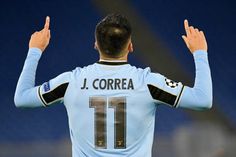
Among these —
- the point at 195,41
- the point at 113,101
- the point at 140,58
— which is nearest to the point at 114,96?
the point at 113,101

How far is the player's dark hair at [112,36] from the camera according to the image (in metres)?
1.61

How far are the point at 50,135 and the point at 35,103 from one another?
2072 mm

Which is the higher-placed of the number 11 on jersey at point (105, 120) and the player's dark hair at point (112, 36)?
the player's dark hair at point (112, 36)

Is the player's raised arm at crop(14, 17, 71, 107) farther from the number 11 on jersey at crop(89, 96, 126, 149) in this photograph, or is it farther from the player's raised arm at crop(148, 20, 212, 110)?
the player's raised arm at crop(148, 20, 212, 110)

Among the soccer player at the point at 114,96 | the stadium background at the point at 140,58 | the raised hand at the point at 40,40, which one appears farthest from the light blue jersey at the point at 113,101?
the stadium background at the point at 140,58

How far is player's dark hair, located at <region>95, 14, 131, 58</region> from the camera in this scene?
1.61m

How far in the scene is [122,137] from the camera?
1.61 meters

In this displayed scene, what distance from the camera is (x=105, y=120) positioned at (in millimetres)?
1618

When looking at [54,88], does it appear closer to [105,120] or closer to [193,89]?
[105,120]

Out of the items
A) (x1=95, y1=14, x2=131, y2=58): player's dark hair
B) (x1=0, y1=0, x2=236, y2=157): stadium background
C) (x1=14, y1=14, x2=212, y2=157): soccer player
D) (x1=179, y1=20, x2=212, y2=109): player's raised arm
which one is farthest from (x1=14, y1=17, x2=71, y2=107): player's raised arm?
(x1=0, y1=0, x2=236, y2=157): stadium background

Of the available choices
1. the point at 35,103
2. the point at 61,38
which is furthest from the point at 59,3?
the point at 35,103

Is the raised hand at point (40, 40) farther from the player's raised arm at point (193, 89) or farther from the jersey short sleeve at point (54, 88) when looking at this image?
the player's raised arm at point (193, 89)

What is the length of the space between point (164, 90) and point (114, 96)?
0.12 m

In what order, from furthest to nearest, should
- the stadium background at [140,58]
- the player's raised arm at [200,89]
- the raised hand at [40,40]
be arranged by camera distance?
1. the stadium background at [140,58]
2. the raised hand at [40,40]
3. the player's raised arm at [200,89]
